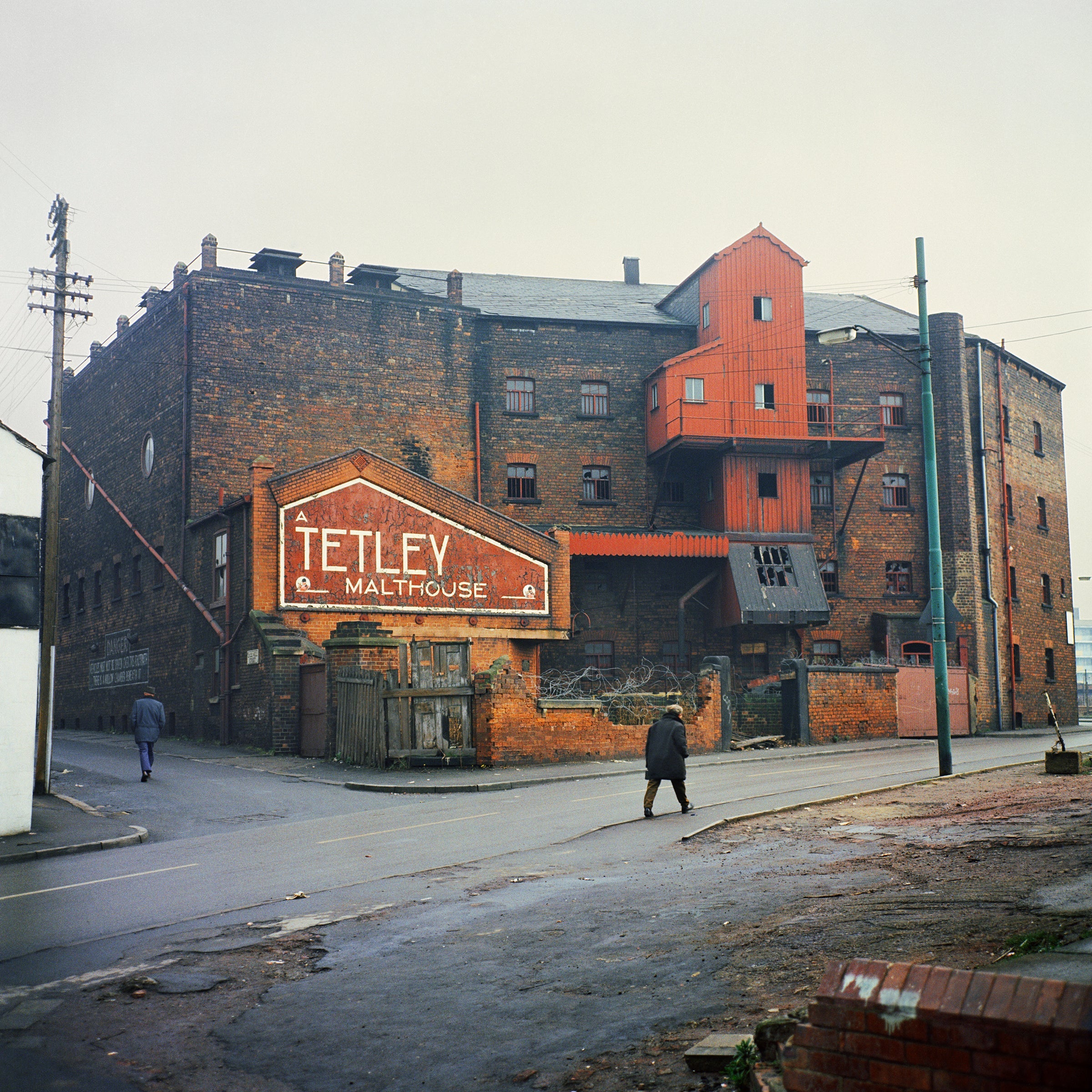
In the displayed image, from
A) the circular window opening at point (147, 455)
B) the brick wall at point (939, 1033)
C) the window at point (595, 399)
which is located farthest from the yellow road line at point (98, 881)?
the window at point (595, 399)

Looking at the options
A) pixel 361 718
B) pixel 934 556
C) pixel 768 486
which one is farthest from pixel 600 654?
pixel 934 556

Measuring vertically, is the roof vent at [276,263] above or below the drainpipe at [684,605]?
above

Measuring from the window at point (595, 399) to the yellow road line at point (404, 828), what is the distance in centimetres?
2489

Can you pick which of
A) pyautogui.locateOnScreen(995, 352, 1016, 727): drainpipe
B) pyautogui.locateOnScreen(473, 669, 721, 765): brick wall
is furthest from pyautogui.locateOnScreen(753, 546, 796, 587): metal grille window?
pyautogui.locateOnScreen(473, 669, 721, 765): brick wall

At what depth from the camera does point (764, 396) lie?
3825 centimetres

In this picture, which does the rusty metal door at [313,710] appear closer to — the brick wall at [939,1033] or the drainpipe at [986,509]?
the brick wall at [939,1033]

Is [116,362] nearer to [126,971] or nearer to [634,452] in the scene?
[634,452]

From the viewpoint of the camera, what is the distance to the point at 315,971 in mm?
7176

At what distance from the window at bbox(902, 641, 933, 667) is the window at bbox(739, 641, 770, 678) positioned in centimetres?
474

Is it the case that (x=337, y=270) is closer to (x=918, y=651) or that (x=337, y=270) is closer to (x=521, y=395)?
(x=521, y=395)

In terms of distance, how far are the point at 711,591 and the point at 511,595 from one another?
358 inches

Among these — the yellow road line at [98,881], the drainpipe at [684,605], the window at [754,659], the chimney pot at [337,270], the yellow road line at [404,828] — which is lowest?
the yellow road line at [404,828]

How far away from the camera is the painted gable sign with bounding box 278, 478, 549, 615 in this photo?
28562mm

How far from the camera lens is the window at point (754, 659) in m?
37.5
